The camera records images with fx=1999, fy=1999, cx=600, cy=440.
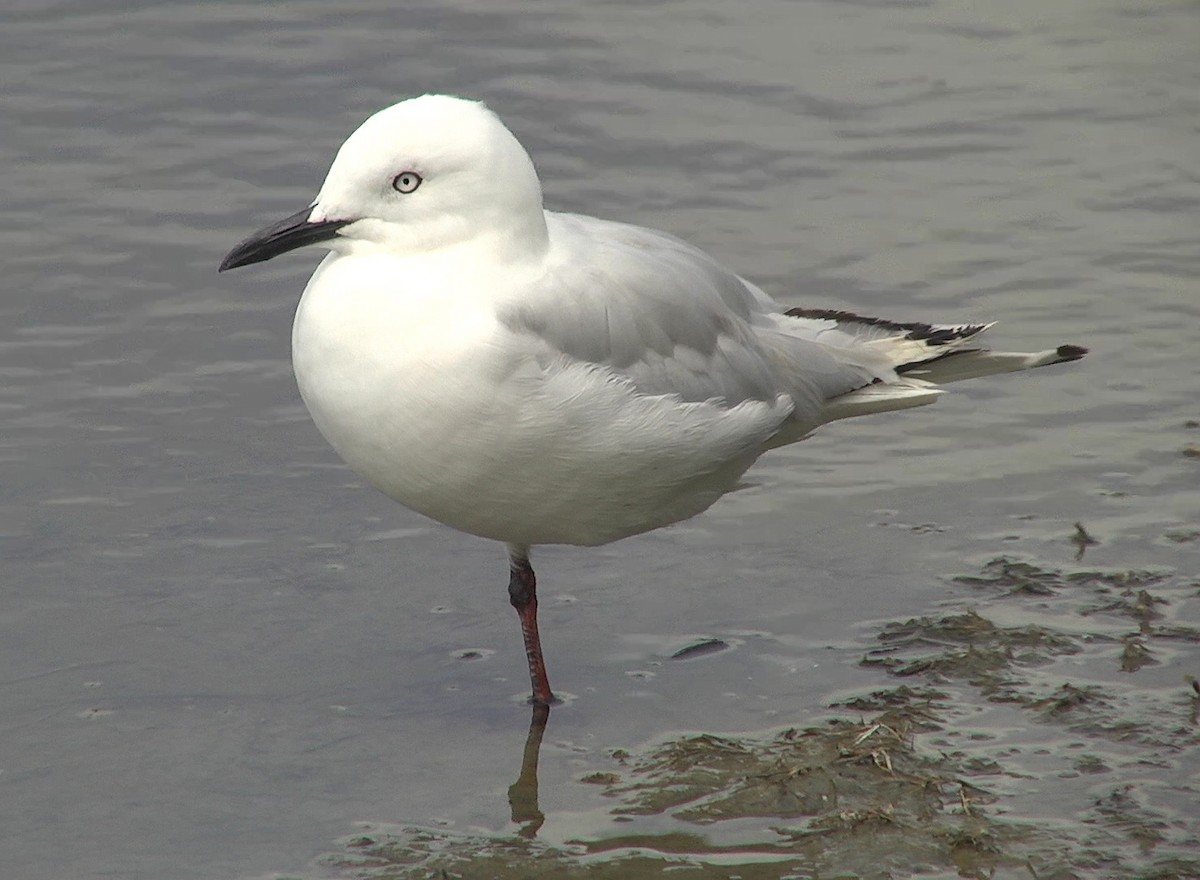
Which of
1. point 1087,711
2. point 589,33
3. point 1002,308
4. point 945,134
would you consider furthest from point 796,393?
point 589,33

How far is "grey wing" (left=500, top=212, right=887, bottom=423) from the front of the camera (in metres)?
5.77

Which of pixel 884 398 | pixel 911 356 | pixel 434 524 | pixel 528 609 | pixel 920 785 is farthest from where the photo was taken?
pixel 434 524

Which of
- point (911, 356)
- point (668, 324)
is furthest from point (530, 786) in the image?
point (911, 356)

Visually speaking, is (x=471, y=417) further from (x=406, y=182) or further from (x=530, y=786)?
(x=530, y=786)

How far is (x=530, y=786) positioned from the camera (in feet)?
18.9

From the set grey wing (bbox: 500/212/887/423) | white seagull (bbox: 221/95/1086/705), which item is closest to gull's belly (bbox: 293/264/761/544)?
white seagull (bbox: 221/95/1086/705)

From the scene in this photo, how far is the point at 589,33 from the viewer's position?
11070mm

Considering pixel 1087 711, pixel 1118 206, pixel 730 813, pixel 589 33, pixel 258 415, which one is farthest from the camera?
pixel 589 33

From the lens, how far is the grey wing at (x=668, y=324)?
5766 mm

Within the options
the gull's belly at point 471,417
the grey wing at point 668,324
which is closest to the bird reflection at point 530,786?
the gull's belly at point 471,417

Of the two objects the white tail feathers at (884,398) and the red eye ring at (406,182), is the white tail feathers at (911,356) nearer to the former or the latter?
the white tail feathers at (884,398)

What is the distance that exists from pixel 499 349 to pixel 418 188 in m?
0.56

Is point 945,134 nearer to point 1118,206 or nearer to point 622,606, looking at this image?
point 1118,206

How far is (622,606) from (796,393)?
93cm
